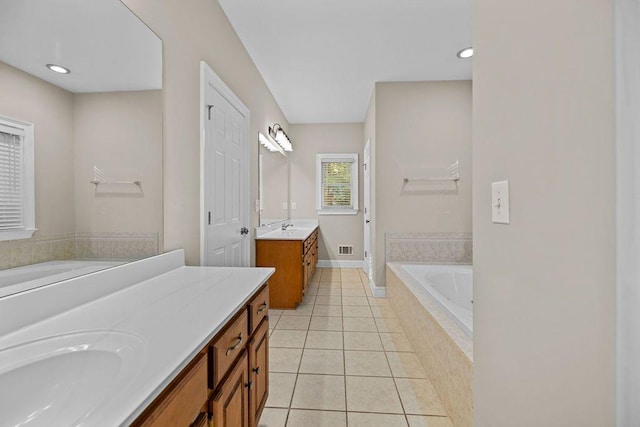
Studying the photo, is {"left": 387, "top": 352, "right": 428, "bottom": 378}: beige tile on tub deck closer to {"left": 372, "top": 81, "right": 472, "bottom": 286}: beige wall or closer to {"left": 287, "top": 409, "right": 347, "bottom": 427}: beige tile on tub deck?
{"left": 287, "top": 409, "right": 347, "bottom": 427}: beige tile on tub deck

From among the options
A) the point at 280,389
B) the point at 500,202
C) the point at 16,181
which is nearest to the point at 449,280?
the point at 280,389

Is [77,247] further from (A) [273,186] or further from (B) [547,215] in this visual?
(A) [273,186]

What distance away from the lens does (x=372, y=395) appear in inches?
70.6

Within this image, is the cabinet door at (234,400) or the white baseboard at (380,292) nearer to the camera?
the cabinet door at (234,400)

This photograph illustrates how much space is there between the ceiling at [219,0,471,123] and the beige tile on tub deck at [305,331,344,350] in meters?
2.70

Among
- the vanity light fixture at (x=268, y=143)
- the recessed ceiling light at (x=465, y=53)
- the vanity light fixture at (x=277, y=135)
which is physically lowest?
the vanity light fixture at (x=268, y=143)

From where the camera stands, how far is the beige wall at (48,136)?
2.87 ft

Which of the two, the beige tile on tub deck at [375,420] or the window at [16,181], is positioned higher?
the window at [16,181]

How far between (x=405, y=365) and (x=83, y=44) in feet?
8.19

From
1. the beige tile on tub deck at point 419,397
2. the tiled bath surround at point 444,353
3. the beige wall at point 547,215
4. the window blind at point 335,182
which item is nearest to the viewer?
the beige wall at point 547,215

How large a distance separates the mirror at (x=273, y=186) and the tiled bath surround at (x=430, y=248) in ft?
5.32

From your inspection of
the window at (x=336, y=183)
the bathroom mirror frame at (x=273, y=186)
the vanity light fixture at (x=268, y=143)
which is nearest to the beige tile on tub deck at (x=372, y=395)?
the bathroom mirror frame at (x=273, y=186)

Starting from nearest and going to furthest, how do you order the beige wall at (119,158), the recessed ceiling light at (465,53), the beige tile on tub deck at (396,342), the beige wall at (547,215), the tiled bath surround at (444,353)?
the beige wall at (547,215) → the beige wall at (119,158) → the tiled bath surround at (444,353) → the beige tile on tub deck at (396,342) → the recessed ceiling light at (465,53)

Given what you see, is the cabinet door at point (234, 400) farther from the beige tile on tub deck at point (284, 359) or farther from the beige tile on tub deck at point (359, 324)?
the beige tile on tub deck at point (359, 324)
